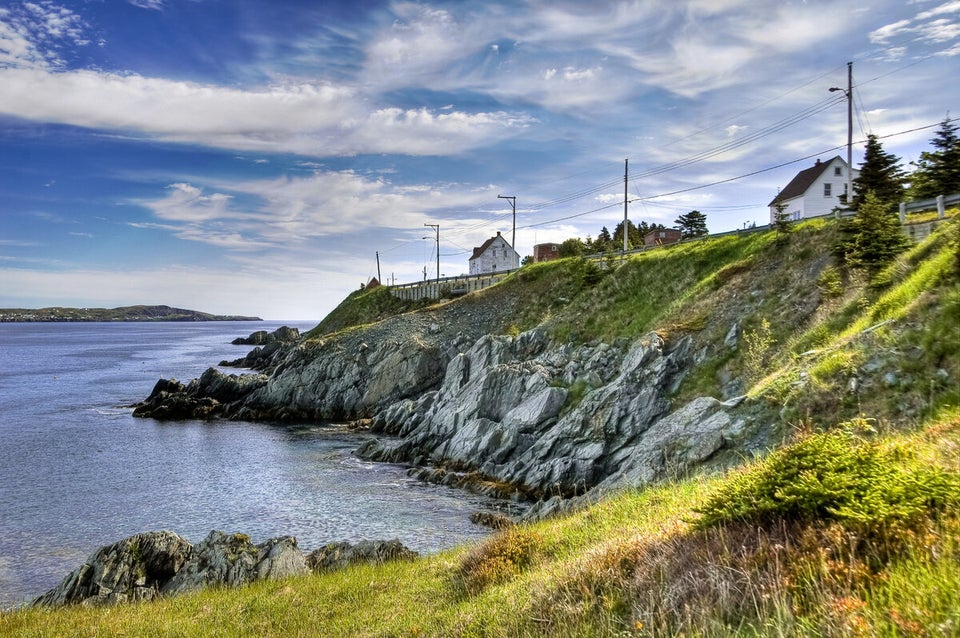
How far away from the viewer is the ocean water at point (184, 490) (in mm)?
22219

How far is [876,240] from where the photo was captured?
23156 mm

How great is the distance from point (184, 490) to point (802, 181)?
6298 centimetres

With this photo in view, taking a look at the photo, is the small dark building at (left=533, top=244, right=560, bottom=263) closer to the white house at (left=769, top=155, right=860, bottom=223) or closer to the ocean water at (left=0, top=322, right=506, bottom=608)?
the white house at (left=769, top=155, right=860, bottom=223)

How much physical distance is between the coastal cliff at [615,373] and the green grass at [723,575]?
25.3 ft

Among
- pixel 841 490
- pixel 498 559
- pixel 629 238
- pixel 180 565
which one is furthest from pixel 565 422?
pixel 629 238

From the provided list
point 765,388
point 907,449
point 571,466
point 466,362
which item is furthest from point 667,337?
point 907,449

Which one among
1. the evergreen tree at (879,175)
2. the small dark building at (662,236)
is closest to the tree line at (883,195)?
the evergreen tree at (879,175)

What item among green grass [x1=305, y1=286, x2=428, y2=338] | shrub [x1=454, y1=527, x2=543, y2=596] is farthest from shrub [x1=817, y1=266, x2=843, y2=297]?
green grass [x1=305, y1=286, x2=428, y2=338]

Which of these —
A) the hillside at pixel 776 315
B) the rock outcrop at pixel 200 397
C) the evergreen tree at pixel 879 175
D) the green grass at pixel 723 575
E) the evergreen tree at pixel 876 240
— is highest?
the evergreen tree at pixel 879 175

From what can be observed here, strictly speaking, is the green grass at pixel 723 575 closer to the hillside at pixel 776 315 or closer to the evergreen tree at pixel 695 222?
the hillside at pixel 776 315

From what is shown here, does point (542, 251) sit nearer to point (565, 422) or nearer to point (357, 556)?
point (565, 422)

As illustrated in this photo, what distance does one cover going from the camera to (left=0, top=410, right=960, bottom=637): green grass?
13.8 feet

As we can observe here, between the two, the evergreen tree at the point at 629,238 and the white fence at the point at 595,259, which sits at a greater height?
the evergreen tree at the point at 629,238

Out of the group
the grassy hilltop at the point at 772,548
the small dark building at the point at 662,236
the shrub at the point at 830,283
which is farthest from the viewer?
the small dark building at the point at 662,236
